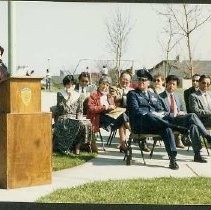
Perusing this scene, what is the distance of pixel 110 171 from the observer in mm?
7211

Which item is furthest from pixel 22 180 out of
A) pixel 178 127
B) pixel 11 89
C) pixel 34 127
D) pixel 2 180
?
pixel 178 127

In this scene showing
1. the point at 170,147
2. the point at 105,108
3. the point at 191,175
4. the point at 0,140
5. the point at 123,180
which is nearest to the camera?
the point at 0,140

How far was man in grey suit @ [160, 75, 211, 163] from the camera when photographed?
820cm

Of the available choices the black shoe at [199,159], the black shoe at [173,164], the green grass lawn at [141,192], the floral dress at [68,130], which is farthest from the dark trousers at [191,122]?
the green grass lawn at [141,192]

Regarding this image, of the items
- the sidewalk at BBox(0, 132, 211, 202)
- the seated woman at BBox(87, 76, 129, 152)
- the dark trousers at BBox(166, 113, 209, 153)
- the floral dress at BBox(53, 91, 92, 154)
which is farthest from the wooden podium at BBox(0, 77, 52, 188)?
the seated woman at BBox(87, 76, 129, 152)

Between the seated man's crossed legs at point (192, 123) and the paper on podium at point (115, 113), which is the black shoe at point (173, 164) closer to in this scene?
the seated man's crossed legs at point (192, 123)

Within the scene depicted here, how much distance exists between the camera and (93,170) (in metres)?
7.23

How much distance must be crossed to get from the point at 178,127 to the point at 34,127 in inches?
116

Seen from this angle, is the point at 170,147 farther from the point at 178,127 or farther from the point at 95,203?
the point at 95,203

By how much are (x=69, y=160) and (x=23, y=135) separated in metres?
2.06

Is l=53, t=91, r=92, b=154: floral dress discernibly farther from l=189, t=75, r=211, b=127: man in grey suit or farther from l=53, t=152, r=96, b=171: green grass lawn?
l=189, t=75, r=211, b=127: man in grey suit

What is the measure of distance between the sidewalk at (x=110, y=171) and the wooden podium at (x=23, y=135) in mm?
162

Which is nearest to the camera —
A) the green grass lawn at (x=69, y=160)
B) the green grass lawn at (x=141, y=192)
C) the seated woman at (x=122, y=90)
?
the green grass lawn at (x=141, y=192)

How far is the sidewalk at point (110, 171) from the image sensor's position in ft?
18.9
